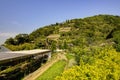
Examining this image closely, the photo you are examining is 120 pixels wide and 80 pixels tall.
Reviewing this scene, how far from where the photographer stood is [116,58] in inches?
1127

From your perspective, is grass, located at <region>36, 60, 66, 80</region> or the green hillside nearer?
the green hillside

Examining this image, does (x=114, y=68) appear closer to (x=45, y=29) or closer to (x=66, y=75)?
(x=66, y=75)

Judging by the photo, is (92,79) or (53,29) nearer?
(92,79)

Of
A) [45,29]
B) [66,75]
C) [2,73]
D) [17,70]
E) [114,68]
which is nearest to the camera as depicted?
[66,75]

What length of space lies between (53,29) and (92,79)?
172889 millimetres

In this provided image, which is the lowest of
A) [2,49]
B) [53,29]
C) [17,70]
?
[17,70]

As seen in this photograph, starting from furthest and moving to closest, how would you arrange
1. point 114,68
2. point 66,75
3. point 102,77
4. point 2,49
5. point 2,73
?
point 2,49 → point 2,73 → point 114,68 → point 102,77 → point 66,75

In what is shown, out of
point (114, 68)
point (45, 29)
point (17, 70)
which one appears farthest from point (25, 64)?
point (45, 29)

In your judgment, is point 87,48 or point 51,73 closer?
point 51,73

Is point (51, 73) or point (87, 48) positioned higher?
point (87, 48)

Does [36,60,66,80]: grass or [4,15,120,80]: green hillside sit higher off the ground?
[4,15,120,80]: green hillside

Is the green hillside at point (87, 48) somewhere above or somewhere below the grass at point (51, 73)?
above

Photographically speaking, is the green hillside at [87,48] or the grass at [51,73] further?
the grass at [51,73]

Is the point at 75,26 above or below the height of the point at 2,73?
above
